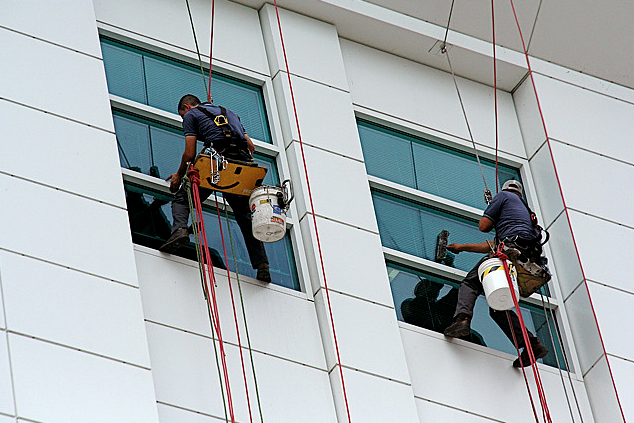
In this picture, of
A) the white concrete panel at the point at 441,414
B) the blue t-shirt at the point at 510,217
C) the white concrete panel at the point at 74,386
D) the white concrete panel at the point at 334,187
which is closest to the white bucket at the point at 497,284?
the blue t-shirt at the point at 510,217

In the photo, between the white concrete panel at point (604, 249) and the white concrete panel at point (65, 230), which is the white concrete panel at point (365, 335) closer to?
the white concrete panel at point (65, 230)

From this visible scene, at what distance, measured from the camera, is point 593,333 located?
998 centimetres

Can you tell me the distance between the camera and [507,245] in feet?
31.1

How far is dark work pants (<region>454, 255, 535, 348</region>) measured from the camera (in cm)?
954

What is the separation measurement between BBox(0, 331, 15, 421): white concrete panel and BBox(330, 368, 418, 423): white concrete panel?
98.1 inches

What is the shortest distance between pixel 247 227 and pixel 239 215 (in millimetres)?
124

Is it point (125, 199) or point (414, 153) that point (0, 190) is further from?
point (414, 153)

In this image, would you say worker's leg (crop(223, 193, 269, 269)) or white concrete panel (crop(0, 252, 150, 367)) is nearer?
white concrete panel (crop(0, 252, 150, 367))

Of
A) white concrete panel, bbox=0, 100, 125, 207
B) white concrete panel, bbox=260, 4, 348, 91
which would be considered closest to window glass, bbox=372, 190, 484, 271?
white concrete panel, bbox=260, 4, 348, 91

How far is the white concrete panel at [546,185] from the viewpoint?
35.5 feet

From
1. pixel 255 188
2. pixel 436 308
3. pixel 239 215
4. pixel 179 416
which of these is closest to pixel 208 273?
pixel 239 215

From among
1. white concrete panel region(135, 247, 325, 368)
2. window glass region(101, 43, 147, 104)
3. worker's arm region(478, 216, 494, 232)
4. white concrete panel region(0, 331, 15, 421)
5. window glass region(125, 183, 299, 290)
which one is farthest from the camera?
worker's arm region(478, 216, 494, 232)

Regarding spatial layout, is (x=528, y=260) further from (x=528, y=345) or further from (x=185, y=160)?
(x=185, y=160)

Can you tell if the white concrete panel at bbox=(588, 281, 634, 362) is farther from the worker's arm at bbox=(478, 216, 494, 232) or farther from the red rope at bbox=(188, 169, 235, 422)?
the red rope at bbox=(188, 169, 235, 422)
